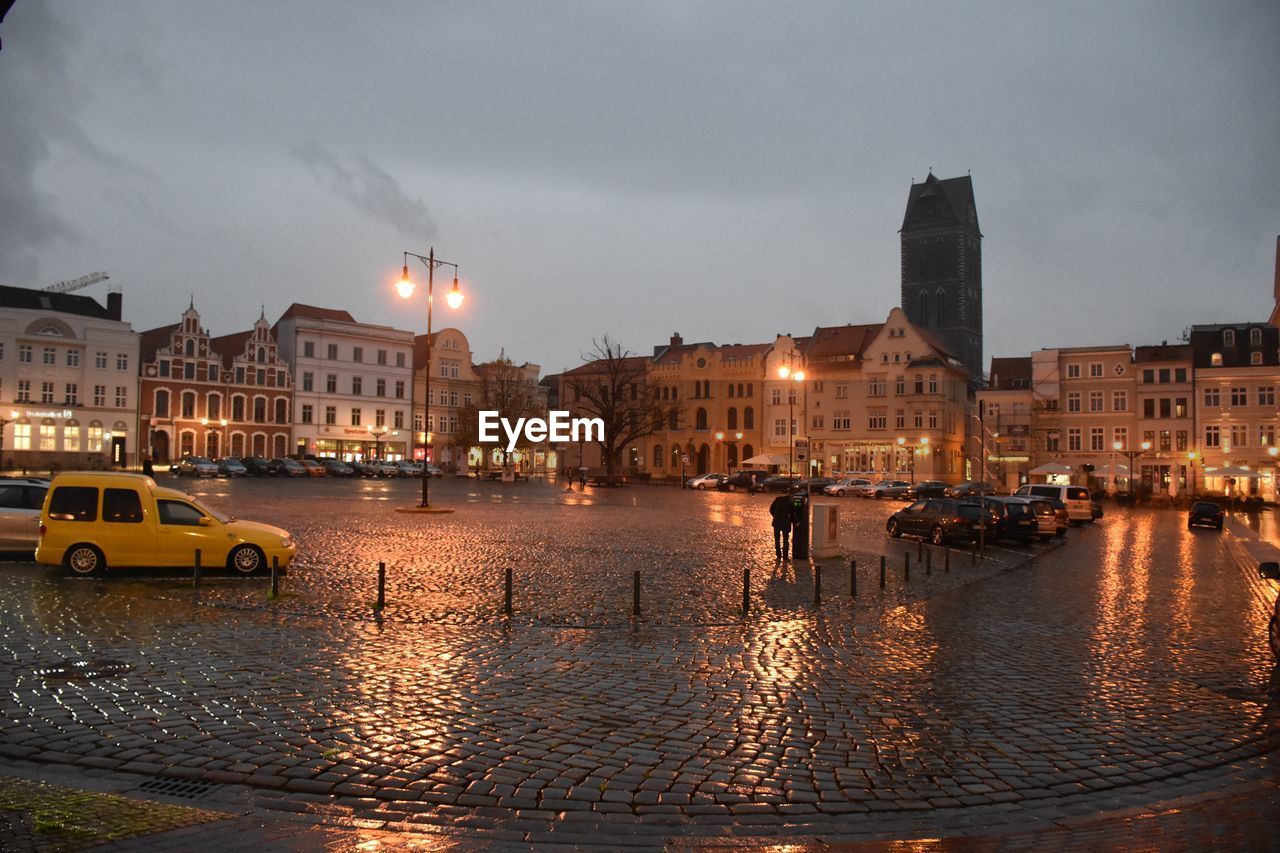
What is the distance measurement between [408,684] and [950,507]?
72.9 feet

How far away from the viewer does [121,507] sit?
53.0 ft

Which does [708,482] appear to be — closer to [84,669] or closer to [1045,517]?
[1045,517]

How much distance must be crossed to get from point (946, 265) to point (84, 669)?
13627 cm

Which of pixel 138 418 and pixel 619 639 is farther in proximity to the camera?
pixel 138 418

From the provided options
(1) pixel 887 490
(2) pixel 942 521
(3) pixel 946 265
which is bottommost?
(1) pixel 887 490

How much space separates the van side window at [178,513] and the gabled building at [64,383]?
63.6 meters

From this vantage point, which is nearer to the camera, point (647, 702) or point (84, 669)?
point (647, 702)

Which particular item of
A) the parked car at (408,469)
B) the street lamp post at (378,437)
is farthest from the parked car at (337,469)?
the street lamp post at (378,437)

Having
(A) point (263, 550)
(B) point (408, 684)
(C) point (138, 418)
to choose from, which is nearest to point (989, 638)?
(B) point (408, 684)

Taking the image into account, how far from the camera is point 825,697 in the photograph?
8.87m

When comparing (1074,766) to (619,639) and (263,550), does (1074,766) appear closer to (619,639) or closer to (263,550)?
(619,639)

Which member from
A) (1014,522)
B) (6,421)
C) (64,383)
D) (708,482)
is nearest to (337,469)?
(64,383)

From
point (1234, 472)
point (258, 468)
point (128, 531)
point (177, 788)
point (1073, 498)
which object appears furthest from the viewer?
point (258, 468)

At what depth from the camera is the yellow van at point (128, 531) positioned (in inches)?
627
